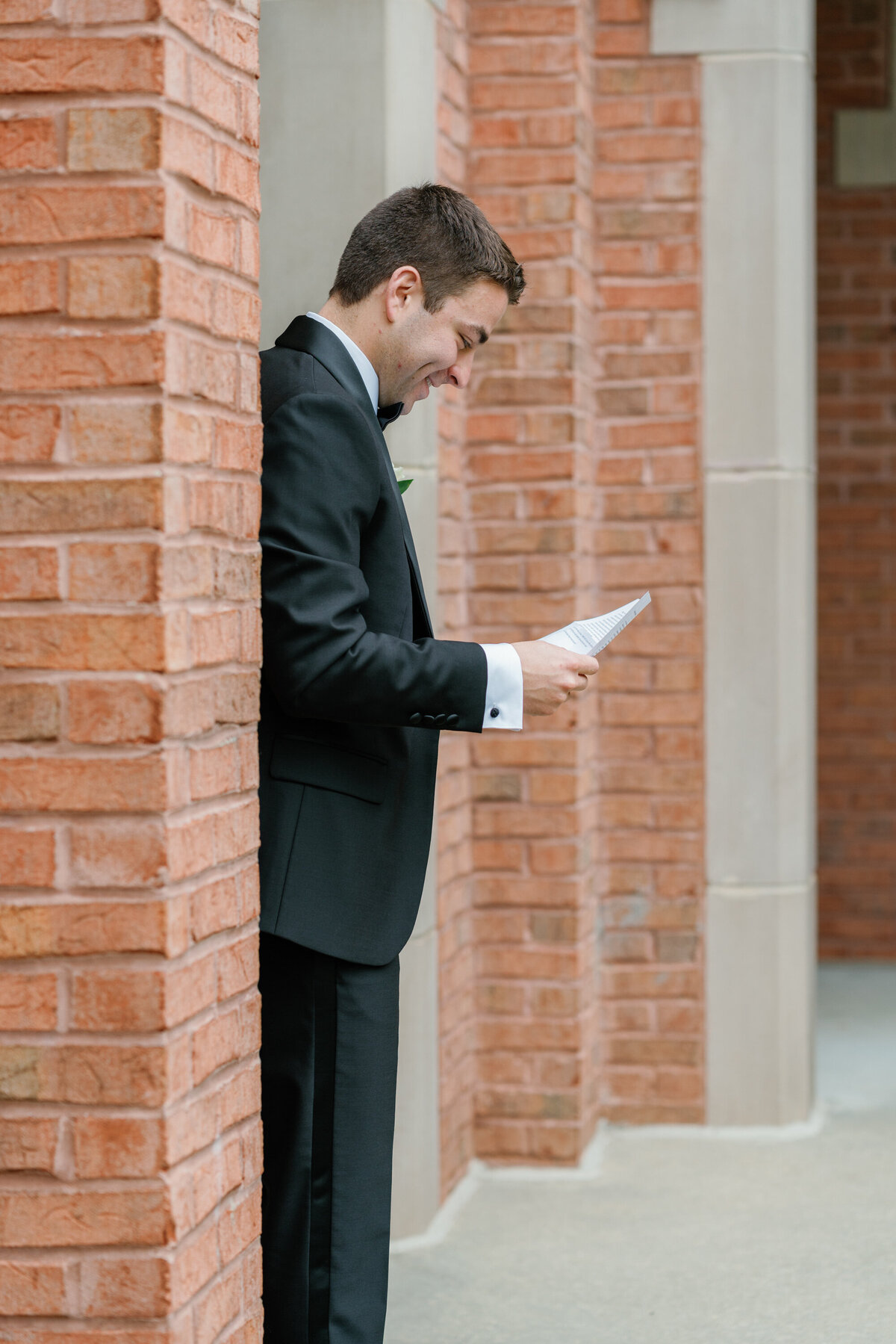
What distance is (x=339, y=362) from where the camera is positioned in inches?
95.7

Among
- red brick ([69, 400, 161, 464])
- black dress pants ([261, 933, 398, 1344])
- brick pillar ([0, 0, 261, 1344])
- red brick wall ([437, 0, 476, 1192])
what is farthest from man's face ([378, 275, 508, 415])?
red brick wall ([437, 0, 476, 1192])

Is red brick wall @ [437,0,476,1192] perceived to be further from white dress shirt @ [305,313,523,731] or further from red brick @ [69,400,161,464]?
red brick @ [69,400,161,464]

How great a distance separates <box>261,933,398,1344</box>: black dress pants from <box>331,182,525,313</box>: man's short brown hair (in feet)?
3.30

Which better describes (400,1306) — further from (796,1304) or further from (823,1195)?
(823,1195)

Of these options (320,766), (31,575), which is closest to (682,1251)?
(320,766)

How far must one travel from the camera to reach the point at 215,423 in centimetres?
209

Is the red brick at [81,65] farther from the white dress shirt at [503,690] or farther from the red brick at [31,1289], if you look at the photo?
the red brick at [31,1289]

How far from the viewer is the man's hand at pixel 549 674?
7.75ft

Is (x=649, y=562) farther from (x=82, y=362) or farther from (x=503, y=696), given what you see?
(x=82, y=362)

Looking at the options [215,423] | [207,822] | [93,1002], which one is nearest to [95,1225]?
[93,1002]

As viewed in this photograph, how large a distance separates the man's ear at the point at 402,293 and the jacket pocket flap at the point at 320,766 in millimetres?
658

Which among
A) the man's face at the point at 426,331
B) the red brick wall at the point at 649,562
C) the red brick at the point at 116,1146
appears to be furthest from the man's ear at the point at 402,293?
the red brick wall at the point at 649,562

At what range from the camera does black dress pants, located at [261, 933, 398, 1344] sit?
7.82 feet

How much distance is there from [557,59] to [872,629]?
3.34 metres
